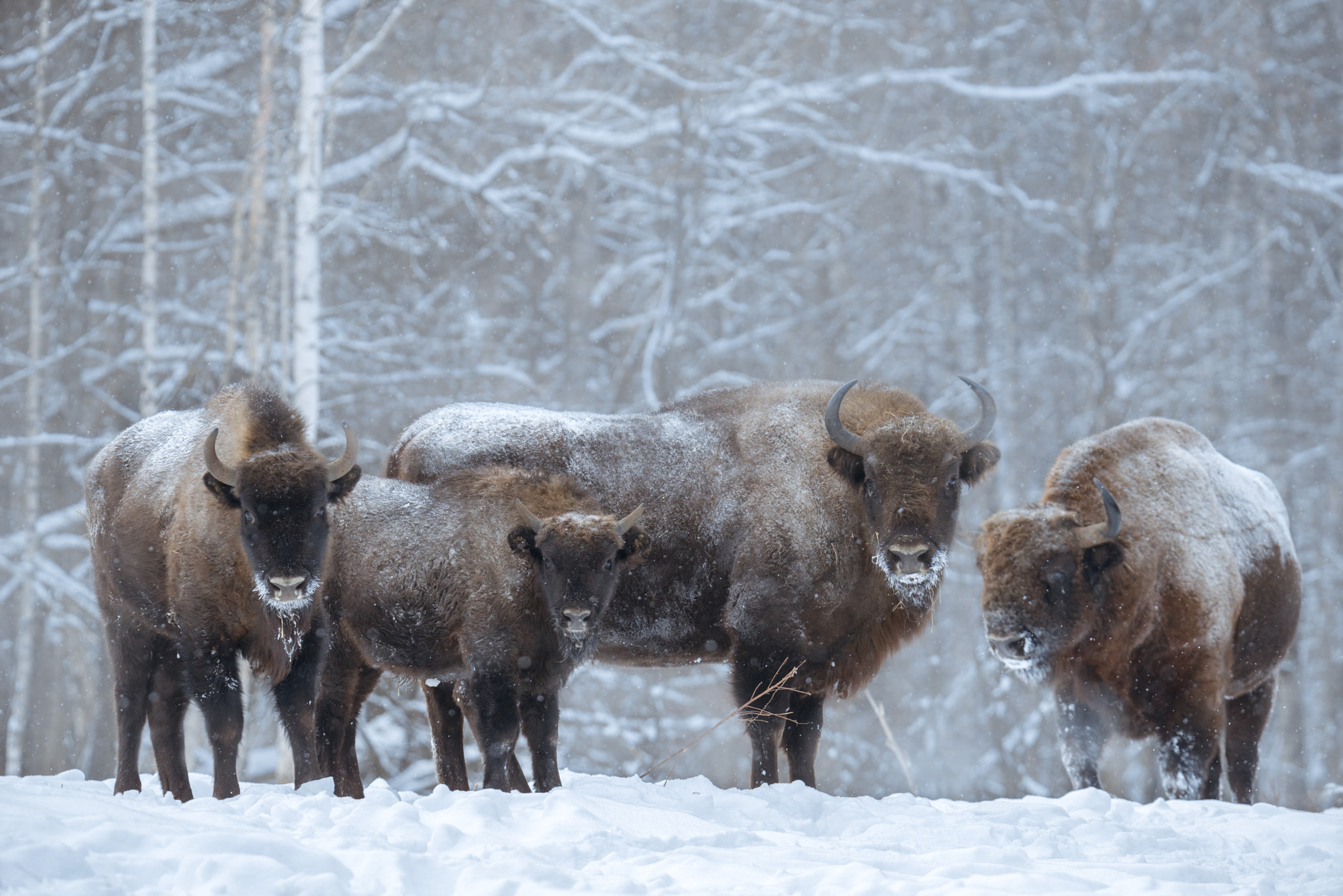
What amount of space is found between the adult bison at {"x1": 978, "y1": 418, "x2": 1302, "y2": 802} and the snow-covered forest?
5.56m

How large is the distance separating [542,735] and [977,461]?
3.11m

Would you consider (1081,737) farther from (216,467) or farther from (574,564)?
(216,467)

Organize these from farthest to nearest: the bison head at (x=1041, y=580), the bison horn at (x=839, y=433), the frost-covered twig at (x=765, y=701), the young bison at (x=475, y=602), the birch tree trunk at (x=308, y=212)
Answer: the birch tree trunk at (x=308, y=212)
the bison horn at (x=839, y=433)
the bison head at (x=1041, y=580)
the frost-covered twig at (x=765, y=701)
the young bison at (x=475, y=602)

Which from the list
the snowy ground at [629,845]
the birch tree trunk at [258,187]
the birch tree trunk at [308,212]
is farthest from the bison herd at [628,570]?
the birch tree trunk at [258,187]

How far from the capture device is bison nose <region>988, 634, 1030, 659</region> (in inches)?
256

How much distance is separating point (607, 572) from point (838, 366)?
1264 centimetres

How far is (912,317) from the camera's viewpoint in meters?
19.1

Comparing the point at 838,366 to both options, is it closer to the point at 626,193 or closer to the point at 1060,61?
the point at 626,193

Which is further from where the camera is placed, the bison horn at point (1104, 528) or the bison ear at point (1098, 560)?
the bison ear at point (1098, 560)

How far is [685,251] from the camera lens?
1606 cm

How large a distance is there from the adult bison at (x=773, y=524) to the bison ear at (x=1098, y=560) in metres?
0.80

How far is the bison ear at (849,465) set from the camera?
6895 millimetres

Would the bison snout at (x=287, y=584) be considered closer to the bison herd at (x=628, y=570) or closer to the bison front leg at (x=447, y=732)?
the bison herd at (x=628, y=570)

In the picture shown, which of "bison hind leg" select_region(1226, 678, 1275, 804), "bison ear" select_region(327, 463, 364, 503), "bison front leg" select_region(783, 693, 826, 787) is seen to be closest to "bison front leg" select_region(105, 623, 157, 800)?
"bison ear" select_region(327, 463, 364, 503)
